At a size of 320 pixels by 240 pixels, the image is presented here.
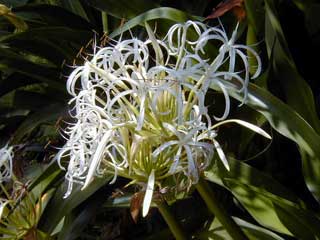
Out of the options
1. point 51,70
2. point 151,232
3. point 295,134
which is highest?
point 295,134

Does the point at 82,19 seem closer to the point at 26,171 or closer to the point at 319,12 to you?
the point at 26,171

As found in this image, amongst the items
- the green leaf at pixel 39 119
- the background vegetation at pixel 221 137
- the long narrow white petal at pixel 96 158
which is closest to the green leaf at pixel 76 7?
the background vegetation at pixel 221 137

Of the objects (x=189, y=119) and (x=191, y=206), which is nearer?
(x=189, y=119)

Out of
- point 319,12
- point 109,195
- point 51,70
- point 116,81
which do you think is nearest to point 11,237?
point 109,195

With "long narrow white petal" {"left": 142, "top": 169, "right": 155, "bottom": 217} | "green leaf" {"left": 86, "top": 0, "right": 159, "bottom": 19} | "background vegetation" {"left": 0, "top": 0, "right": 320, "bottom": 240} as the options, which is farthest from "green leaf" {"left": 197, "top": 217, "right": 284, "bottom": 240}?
"green leaf" {"left": 86, "top": 0, "right": 159, "bottom": 19}

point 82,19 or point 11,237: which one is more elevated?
point 82,19

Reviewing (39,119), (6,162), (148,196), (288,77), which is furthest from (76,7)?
(148,196)

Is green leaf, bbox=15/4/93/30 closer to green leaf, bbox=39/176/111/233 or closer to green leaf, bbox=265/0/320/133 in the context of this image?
green leaf, bbox=39/176/111/233

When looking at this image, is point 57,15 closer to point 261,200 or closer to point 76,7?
point 76,7

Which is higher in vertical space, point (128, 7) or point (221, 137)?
point (128, 7)
